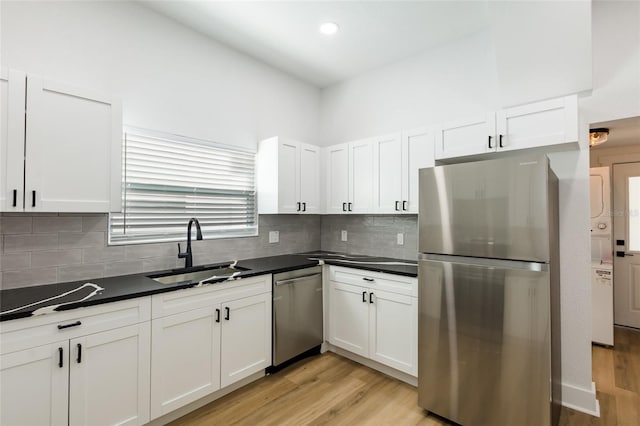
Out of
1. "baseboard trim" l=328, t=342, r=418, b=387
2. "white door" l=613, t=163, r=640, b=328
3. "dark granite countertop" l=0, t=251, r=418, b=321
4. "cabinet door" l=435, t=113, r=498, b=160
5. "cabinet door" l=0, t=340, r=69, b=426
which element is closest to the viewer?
"cabinet door" l=0, t=340, r=69, b=426

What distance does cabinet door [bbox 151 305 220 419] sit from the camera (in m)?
2.01

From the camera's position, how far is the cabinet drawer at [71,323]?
4.92 ft

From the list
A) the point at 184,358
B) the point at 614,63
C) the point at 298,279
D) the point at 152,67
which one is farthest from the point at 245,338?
the point at 614,63

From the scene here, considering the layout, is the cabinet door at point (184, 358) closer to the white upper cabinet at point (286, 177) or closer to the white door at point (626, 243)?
the white upper cabinet at point (286, 177)

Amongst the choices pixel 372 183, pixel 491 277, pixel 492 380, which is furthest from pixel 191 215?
pixel 492 380

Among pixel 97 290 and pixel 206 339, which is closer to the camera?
pixel 97 290

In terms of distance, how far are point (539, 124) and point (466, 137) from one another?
480 millimetres

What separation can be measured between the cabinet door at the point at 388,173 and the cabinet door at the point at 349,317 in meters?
0.84

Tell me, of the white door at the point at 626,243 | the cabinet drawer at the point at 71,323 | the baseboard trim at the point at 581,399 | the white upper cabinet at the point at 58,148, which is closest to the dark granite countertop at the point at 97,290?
the cabinet drawer at the point at 71,323

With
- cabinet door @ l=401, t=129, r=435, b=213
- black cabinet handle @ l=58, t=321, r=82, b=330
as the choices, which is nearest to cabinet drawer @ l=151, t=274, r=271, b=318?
black cabinet handle @ l=58, t=321, r=82, b=330

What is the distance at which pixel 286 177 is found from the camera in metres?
3.25

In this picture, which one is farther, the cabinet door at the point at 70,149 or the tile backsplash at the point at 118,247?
the tile backsplash at the point at 118,247

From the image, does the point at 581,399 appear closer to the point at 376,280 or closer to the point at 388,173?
the point at 376,280

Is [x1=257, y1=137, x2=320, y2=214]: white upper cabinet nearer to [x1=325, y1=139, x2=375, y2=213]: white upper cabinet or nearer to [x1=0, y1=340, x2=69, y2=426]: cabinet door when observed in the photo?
[x1=325, y1=139, x2=375, y2=213]: white upper cabinet
